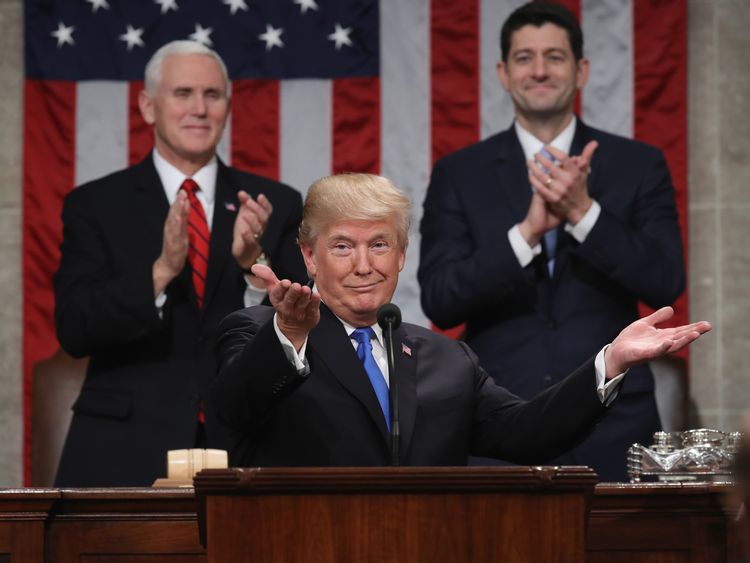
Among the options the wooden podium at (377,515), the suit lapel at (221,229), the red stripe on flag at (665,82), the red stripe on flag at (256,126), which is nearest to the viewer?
the wooden podium at (377,515)

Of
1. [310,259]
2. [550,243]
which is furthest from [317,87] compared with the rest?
[310,259]

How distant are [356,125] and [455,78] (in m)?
0.45

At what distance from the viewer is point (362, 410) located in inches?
117

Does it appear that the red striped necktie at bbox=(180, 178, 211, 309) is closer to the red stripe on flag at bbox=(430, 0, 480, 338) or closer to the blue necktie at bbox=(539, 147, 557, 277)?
the blue necktie at bbox=(539, 147, 557, 277)

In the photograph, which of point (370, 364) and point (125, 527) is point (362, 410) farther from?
point (125, 527)

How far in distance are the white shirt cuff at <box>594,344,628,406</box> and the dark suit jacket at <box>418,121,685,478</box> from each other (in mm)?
1294

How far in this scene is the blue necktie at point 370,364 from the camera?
302cm

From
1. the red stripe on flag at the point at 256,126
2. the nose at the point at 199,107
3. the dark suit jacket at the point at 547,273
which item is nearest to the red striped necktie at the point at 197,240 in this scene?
the nose at the point at 199,107

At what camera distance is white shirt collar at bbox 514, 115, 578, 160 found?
15.4 feet

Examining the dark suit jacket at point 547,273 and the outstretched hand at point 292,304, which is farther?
the dark suit jacket at point 547,273

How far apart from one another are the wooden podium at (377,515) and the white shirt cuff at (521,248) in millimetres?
1966

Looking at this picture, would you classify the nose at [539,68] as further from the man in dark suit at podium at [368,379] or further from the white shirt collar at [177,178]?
the man in dark suit at podium at [368,379]

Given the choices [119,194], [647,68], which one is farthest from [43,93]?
[647,68]

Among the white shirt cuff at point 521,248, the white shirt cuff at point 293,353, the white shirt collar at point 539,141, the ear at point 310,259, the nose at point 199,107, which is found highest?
the nose at point 199,107
